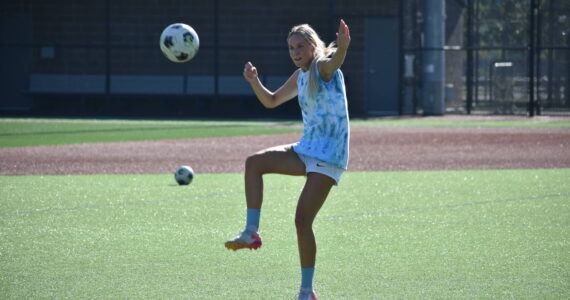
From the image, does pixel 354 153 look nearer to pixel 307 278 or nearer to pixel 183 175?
pixel 183 175

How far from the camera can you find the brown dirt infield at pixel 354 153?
51.4ft

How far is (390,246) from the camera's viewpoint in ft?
27.2

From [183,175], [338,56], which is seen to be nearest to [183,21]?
[183,175]

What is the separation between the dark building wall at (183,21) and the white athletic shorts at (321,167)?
2531cm

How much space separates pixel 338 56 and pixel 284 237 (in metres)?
3.34

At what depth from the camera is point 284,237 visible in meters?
8.84

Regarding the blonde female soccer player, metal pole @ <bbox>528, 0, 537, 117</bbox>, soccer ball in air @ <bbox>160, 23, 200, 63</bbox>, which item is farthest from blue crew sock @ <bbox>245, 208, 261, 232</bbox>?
metal pole @ <bbox>528, 0, 537, 117</bbox>

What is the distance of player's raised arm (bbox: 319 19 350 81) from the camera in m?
5.80

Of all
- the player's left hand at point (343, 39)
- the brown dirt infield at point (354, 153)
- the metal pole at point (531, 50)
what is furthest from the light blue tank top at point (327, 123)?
the metal pole at point (531, 50)

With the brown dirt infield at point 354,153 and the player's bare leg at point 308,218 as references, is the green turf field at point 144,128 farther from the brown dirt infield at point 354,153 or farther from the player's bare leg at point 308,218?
the player's bare leg at point 308,218

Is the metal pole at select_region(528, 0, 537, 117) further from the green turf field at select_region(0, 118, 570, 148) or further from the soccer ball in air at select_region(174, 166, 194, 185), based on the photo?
the soccer ball in air at select_region(174, 166, 194, 185)

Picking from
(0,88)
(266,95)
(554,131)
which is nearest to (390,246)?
(266,95)

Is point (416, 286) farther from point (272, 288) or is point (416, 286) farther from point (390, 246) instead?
point (390, 246)

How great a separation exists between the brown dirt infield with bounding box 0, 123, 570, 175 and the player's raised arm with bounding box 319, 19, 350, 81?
926cm
